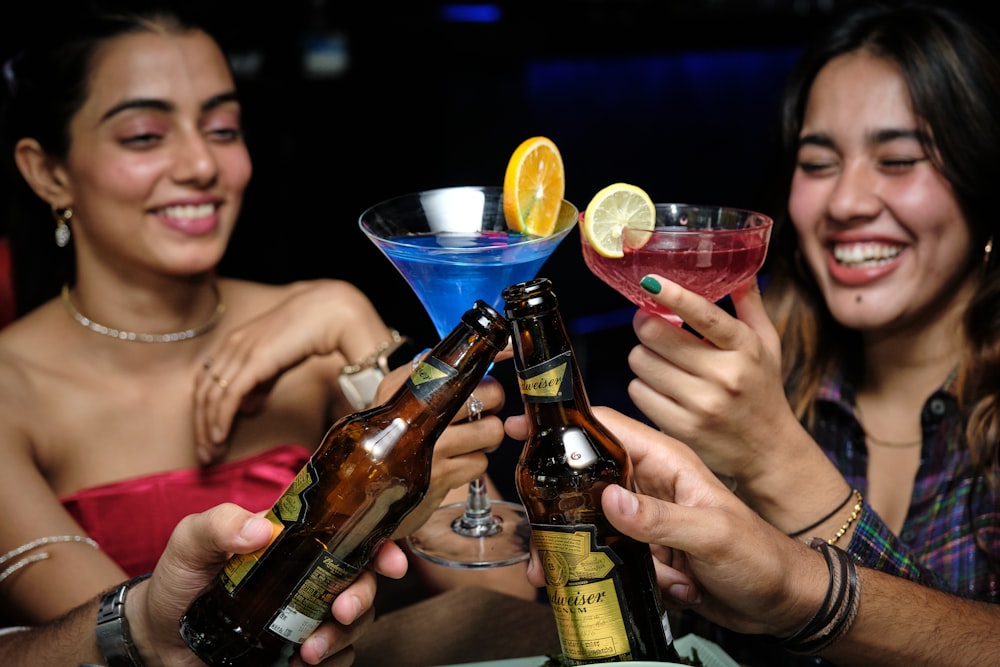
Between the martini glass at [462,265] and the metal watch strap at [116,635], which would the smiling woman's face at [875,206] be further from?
the metal watch strap at [116,635]

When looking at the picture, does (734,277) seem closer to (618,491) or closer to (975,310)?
(618,491)

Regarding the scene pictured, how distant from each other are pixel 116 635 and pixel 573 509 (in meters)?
0.58

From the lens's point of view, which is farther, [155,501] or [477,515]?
[155,501]

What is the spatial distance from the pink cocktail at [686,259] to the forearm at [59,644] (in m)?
0.78

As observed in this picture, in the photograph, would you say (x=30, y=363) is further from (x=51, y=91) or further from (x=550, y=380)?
(x=550, y=380)

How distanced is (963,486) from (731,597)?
0.81 metres

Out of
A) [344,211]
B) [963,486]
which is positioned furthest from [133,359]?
[344,211]

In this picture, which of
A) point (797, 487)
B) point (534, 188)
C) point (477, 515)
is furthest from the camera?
point (477, 515)

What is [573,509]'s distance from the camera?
105cm

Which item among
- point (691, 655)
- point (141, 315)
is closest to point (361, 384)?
point (141, 315)

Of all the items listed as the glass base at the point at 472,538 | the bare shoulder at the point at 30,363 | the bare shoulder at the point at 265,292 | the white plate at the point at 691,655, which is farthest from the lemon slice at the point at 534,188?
the bare shoulder at the point at 30,363

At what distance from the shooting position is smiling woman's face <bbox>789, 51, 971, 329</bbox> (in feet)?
5.98

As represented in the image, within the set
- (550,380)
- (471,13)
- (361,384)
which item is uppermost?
(471,13)

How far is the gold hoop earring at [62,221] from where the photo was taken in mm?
2209
